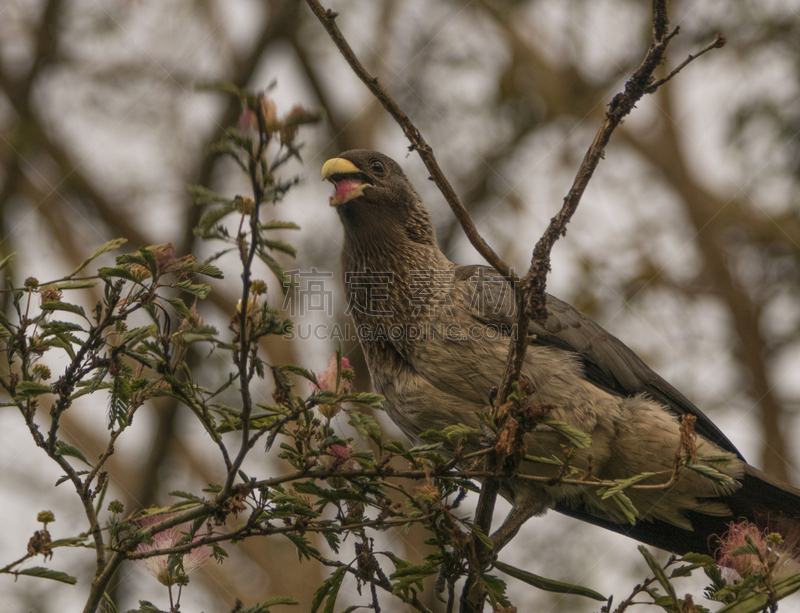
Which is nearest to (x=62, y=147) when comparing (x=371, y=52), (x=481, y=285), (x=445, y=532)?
(x=371, y=52)

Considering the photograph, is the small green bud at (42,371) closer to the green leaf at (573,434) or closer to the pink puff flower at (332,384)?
the pink puff flower at (332,384)

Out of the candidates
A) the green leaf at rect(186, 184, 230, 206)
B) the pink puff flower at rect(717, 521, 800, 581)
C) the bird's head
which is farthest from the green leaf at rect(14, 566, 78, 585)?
the bird's head

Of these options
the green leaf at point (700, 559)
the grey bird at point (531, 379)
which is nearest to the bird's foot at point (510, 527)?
the grey bird at point (531, 379)

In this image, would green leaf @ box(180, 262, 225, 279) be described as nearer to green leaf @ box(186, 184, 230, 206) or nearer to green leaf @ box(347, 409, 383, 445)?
green leaf @ box(186, 184, 230, 206)

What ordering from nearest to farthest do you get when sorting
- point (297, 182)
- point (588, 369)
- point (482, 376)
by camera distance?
1. point (297, 182)
2. point (482, 376)
3. point (588, 369)

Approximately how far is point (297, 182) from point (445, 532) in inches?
62.2

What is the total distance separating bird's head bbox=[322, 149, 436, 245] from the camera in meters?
4.50

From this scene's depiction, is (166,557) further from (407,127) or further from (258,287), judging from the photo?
(407,127)

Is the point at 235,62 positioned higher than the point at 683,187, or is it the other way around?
the point at 235,62

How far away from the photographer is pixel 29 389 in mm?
2359

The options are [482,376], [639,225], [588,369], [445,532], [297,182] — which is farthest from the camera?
[639,225]

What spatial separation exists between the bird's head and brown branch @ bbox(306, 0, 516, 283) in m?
1.76

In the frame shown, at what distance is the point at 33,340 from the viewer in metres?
2.52

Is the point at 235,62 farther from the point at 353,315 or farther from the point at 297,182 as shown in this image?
the point at 297,182
